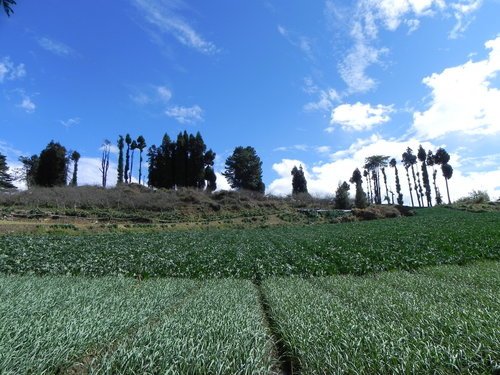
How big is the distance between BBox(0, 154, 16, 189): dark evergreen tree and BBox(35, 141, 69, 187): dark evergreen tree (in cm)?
571

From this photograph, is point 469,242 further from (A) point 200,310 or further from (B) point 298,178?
(B) point 298,178

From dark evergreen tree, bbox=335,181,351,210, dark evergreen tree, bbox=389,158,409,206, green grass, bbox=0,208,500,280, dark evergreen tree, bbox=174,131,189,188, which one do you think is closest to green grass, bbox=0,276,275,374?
green grass, bbox=0,208,500,280

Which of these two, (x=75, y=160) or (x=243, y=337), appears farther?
(x=75, y=160)

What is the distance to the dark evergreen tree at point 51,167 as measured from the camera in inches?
2290

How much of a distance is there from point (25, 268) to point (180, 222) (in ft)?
101

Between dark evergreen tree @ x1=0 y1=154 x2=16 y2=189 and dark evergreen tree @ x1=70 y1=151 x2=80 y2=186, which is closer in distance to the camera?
dark evergreen tree @ x1=0 y1=154 x2=16 y2=189

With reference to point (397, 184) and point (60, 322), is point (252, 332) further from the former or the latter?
point (397, 184)

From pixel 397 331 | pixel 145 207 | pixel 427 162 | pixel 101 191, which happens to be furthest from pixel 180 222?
pixel 427 162

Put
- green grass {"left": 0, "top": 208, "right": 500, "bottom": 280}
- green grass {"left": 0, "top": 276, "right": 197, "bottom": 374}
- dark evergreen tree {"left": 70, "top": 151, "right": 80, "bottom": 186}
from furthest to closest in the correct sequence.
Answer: dark evergreen tree {"left": 70, "top": 151, "right": 80, "bottom": 186} → green grass {"left": 0, "top": 208, "right": 500, "bottom": 280} → green grass {"left": 0, "top": 276, "right": 197, "bottom": 374}

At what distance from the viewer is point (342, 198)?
61.0 metres

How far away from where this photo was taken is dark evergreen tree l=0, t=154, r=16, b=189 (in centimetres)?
5701

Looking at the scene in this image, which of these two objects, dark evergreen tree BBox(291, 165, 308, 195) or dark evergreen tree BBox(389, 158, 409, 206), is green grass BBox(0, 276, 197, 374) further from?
dark evergreen tree BBox(389, 158, 409, 206)

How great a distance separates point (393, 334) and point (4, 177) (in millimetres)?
77829

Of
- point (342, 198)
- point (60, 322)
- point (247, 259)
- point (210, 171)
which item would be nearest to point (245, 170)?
point (210, 171)
